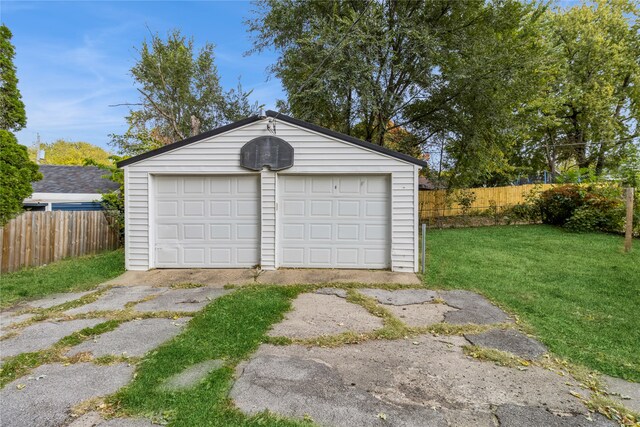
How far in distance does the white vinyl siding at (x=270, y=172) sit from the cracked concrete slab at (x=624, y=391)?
12.7ft

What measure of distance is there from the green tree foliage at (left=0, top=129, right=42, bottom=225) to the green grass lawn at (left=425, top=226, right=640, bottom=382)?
8.40 meters

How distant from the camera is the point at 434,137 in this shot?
13.3 metres

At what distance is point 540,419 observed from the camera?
2.32m

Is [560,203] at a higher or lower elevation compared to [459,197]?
lower

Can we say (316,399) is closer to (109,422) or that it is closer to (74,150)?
(109,422)

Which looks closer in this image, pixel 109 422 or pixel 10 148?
pixel 109 422

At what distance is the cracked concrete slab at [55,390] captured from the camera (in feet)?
7.62

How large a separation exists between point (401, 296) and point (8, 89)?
9105 mm

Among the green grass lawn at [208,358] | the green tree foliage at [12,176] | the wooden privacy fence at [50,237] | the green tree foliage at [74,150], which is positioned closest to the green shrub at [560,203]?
the green grass lawn at [208,358]

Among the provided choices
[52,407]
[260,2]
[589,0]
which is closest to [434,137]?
[260,2]

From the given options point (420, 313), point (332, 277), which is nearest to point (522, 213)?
point (332, 277)

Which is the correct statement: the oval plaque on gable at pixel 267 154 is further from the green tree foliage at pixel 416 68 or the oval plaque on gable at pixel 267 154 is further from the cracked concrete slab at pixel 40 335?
the cracked concrete slab at pixel 40 335

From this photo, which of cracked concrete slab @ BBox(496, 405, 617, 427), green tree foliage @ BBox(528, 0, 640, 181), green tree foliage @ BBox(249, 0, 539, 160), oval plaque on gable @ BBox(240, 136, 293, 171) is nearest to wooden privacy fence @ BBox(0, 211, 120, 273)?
oval plaque on gable @ BBox(240, 136, 293, 171)

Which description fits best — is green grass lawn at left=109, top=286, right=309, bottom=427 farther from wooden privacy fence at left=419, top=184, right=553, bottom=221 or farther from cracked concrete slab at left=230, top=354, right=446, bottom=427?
wooden privacy fence at left=419, top=184, right=553, bottom=221
